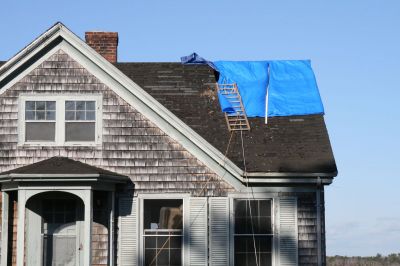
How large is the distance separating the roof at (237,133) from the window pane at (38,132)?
343 centimetres

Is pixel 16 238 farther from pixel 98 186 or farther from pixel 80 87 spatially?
pixel 80 87

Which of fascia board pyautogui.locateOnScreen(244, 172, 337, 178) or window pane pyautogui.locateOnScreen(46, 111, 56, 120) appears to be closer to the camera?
fascia board pyautogui.locateOnScreen(244, 172, 337, 178)

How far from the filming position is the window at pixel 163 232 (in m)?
20.1

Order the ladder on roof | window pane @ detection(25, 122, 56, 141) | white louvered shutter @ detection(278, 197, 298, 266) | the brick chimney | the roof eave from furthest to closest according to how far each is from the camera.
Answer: the brick chimney < the ladder on roof < window pane @ detection(25, 122, 56, 141) < white louvered shutter @ detection(278, 197, 298, 266) < the roof eave

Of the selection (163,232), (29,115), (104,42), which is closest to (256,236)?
(163,232)

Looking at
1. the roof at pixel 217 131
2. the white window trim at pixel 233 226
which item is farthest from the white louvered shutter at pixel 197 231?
the roof at pixel 217 131

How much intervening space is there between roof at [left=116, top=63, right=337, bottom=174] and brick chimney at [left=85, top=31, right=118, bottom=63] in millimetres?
769

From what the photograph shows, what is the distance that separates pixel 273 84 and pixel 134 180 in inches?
185

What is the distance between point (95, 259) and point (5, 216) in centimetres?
226

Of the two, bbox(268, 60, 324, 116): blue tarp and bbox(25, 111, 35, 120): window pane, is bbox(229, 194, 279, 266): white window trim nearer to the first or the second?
bbox(268, 60, 324, 116): blue tarp

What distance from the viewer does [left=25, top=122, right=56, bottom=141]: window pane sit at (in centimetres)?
2027

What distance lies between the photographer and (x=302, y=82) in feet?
73.3

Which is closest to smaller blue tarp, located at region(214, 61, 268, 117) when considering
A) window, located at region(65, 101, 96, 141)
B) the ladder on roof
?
the ladder on roof

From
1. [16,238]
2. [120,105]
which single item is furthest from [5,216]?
[120,105]
